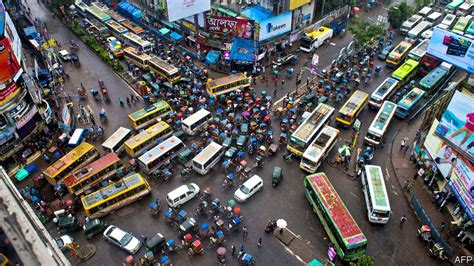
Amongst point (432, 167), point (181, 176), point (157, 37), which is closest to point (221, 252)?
point (181, 176)

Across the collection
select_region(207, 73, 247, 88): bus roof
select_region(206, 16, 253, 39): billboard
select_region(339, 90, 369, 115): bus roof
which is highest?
select_region(206, 16, 253, 39): billboard

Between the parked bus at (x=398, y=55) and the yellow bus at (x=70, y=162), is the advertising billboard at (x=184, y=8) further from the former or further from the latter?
the parked bus at (x=398, y=55)

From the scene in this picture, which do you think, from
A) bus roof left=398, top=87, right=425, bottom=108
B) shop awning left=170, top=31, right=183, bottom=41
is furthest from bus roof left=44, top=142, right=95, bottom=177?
bus roof left=398, top=87, right=425, bottom=108

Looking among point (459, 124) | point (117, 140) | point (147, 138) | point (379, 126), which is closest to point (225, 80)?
point (147, 138)

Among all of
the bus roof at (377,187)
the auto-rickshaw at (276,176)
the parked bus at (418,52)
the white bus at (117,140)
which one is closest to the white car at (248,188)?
the auto-rickshaw at (276,176)

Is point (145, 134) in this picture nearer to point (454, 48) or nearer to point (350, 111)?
point (350, 111)

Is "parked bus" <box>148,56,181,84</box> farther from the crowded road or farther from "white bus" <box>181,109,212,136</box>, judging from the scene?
the crowded road
